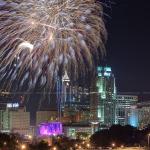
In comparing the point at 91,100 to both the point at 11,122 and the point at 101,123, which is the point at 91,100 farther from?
the point at 11,122

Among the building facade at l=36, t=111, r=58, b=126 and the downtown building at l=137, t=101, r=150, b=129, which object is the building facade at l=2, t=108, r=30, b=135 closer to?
the building facade at l=36, t=111, r=58, b=126

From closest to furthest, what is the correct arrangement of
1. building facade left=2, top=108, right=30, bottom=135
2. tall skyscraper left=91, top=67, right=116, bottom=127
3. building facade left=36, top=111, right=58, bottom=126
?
tall skyscraper left=91, top=67, right=116, bottom=127 → building facade left=2, top=108, right=30, bottom=135 → building facade left=36, top=111, right=58, bottom=126

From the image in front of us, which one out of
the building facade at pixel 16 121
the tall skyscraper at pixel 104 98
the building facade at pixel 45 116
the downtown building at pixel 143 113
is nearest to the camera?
the tall skyscraper at pixel 104 98

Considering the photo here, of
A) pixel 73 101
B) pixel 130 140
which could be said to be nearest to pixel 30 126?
pixel 73 101

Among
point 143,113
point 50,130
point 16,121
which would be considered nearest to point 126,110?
point 143,113

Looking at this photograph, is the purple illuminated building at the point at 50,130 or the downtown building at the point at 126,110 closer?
the purple illuminated building at the point at 50,130

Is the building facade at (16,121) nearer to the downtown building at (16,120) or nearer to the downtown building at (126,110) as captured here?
the downtown building at (16,120)

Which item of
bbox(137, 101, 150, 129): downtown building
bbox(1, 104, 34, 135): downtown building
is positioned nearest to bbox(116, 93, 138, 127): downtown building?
bbox(137, 101, 150, 129): downtown building

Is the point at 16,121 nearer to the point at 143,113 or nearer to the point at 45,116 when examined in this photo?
the point at 45,116

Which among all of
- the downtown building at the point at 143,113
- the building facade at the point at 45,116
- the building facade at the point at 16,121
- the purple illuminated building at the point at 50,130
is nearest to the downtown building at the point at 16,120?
the building facade at the point at 16,121
